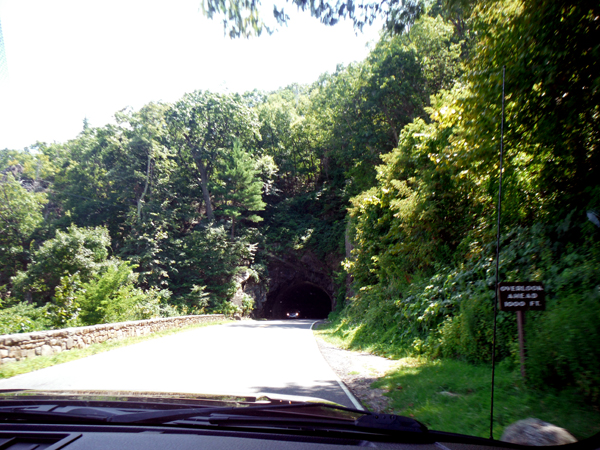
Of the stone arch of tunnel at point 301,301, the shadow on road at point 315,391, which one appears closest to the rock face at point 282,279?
the stone arch of tunnel at point 301,301

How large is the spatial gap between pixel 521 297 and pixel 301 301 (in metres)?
52.5

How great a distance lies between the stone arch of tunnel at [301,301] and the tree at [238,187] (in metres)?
12.5

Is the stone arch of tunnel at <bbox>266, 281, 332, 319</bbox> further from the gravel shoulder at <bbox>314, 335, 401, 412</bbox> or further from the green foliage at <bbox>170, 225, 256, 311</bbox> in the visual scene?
the gravel shoulder at <bbox>314, 335, 401, 412</bbox>

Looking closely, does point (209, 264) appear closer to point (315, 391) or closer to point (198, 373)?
point (198, 373)

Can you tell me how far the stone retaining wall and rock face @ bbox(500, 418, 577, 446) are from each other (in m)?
9.30

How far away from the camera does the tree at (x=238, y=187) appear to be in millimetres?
36781

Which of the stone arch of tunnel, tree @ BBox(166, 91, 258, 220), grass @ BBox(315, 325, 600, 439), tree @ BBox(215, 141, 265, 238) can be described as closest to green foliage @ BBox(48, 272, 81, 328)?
grass @ BBox(315, 325, 600, 439)

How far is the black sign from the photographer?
4.58 m

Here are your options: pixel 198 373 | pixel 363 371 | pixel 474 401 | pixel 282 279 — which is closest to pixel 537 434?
pixel 474 401

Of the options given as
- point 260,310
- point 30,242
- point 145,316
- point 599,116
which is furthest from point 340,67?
point 599,116

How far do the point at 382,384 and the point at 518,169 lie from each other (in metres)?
4.93

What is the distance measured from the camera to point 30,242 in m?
37.8

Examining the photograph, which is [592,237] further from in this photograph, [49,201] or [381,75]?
[49,201]

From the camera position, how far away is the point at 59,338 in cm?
1002
